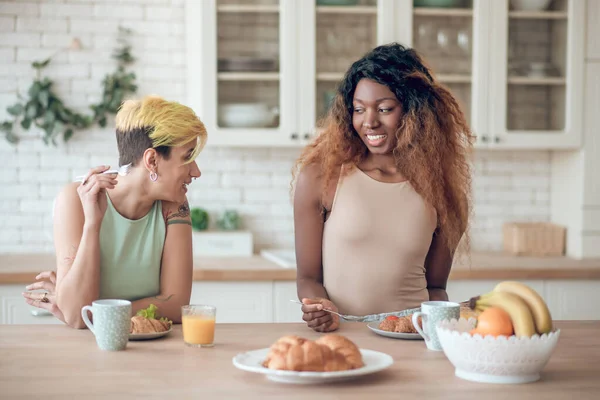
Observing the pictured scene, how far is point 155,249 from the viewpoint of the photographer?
2205 mm

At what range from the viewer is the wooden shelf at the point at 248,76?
151 inches

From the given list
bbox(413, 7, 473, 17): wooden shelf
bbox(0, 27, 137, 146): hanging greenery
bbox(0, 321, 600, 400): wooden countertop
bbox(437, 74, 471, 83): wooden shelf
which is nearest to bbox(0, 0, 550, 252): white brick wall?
bbox(0, 27, 137, 146): hanging greenery

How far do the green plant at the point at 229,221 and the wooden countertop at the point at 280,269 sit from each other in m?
0.25

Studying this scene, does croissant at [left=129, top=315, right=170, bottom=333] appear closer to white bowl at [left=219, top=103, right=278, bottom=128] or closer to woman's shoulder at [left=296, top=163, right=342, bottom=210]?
woman's shoulder at [left=296, top=163, right=342, bottom=210]

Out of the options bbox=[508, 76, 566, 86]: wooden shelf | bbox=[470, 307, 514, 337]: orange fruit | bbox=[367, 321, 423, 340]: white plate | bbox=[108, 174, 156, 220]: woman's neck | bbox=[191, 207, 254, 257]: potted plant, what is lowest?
bbox=[191, 207, 254, 257]: potted plant

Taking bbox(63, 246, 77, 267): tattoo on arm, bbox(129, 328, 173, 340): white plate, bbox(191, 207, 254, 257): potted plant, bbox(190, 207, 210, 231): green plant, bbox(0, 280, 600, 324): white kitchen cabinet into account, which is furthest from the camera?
bbox(190, 207, 210, 231): green plant

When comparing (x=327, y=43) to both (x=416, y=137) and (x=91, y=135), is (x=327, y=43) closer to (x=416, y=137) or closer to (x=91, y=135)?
(x=91, y=135)

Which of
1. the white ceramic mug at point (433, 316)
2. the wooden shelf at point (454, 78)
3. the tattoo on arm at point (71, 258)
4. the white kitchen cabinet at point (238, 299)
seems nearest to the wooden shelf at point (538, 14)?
the wooden shelf at point (454, 78)

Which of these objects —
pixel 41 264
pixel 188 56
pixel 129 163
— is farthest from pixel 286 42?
pixel 129 163

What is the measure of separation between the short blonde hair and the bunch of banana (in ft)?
3.12

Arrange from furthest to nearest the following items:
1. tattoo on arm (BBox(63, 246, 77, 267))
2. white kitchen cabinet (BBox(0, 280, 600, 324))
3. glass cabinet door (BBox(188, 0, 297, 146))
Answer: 1. glass cabinet door (BBox(188, 0, 297, 146))
2. white kitchen cabinet (BBox(0, 280, 600, 324))
3. tattoo on arm (BBox(63, 246, 77, 267))

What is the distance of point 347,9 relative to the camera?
12.7ft

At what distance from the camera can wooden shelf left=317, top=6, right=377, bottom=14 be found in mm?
3848

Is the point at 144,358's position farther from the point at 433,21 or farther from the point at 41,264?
the point at 433,21
